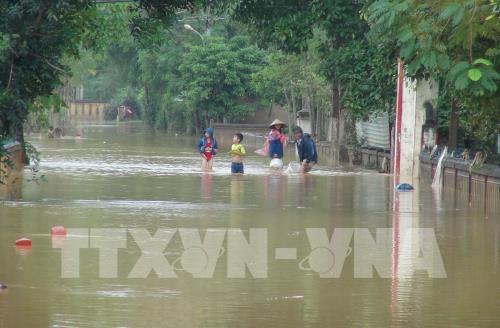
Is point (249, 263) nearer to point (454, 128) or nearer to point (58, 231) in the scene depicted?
point (58, 231)

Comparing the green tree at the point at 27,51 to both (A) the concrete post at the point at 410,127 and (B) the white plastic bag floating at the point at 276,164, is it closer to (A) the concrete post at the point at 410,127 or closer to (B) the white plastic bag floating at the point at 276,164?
(A) the concrete post at the point at 410,127

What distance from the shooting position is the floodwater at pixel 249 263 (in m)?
Result: 10.3

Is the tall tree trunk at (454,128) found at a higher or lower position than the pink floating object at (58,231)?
higher

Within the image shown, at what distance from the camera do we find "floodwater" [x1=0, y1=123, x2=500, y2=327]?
10320mm

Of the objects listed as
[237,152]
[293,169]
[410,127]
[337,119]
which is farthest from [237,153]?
[337,119]

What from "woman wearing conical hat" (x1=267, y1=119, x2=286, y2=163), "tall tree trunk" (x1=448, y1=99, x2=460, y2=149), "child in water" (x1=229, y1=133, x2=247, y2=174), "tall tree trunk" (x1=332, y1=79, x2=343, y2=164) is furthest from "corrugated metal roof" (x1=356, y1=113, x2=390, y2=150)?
"tall tree trunk" (x1=448, y1=99, x2=460, y2=149)

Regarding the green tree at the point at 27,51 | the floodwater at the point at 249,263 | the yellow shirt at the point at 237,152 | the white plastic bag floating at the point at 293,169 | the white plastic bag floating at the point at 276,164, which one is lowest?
the floodwater at the point at 249,263

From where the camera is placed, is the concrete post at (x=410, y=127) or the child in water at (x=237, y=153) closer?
the child in water at (x=237, y=153)

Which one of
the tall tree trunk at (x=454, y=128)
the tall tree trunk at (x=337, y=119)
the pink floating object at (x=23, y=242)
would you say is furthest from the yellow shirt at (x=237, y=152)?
the pink floating object at (x=23, y=242)

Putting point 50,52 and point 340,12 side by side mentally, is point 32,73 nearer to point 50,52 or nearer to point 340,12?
point 50,52

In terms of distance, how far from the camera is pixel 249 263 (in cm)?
1326

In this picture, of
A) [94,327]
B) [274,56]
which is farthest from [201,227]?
[274,56]

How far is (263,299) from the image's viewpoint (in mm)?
11102

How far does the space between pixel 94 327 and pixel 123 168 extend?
22307 mm
